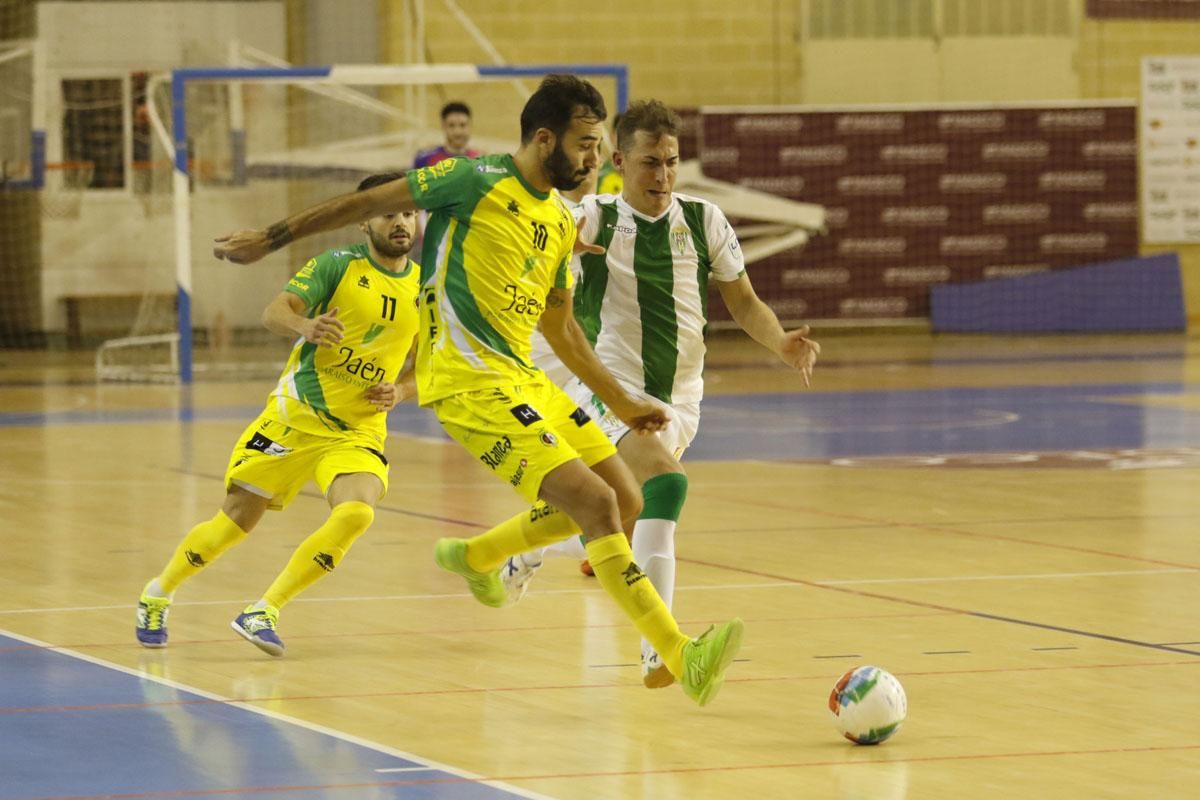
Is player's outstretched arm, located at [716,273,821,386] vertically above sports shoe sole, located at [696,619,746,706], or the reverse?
player's outstretched arm, located at [716,273,821,386]

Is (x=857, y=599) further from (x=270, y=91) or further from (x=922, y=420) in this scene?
(x=270, y=91)

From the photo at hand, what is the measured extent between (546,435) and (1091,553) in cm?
397

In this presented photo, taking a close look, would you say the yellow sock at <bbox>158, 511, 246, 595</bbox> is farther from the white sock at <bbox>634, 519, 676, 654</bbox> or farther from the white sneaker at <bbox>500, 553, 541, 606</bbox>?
the white sock at <bbox>634, 519, 676, 654</bbox>

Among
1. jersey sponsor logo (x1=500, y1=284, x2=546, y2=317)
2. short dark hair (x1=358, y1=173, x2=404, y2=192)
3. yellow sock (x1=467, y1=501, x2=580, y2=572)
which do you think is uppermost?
short dark hair (x1=358, y1=173, x2=404, y2=192)

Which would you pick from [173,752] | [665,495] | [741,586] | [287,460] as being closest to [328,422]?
[287,460]

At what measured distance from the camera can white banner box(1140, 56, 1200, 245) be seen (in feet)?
86.4

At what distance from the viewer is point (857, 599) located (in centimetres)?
795

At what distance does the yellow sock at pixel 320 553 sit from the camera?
6.96 meters

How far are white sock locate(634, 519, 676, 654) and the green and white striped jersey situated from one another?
2.45ft

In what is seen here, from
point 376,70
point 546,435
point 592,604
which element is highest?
point 376,70

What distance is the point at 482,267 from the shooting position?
20.0 ft

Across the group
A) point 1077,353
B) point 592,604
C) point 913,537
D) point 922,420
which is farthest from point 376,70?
point 592,604

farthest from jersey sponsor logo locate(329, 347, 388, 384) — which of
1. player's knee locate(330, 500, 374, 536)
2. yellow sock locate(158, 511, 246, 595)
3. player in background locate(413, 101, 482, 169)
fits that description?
player in background locate(413, 101, 482, 169)

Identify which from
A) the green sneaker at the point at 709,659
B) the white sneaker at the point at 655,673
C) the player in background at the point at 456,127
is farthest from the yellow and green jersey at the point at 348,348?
the player in background at the point at 456,127
